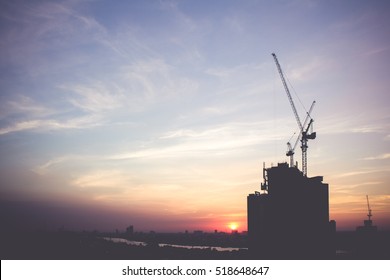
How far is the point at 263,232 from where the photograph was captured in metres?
119

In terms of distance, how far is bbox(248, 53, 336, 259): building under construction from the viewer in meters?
110

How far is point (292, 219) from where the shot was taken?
113688mm

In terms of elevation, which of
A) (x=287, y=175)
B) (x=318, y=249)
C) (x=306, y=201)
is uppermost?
(x=287, y=175)

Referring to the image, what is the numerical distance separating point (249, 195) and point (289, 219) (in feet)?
64.5

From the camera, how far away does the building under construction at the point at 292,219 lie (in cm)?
11031

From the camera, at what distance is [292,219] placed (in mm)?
113688

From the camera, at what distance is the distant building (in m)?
110

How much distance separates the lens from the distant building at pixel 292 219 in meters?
110

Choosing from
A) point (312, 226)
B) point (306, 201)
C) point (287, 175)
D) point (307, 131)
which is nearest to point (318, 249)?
point (312, 226)
